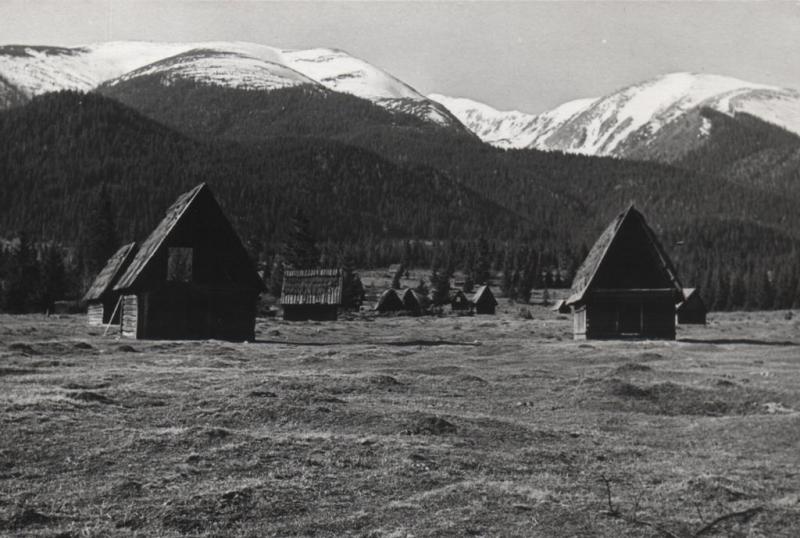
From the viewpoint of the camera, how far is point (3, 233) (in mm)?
188375

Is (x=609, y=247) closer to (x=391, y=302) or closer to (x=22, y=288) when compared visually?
(x=391, y=302)

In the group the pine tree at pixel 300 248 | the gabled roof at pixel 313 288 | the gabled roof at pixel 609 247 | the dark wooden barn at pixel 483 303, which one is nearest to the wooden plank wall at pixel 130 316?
the gabled roof at pixel 609 247

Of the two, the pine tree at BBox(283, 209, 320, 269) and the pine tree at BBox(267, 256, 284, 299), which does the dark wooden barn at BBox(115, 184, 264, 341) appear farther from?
the pine tree at BBox(267, 256, 284, 299)

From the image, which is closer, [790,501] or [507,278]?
[790,501]

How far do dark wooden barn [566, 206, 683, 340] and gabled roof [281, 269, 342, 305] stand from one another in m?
31.5

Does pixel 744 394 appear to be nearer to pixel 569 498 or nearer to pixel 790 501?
pixel 790 501

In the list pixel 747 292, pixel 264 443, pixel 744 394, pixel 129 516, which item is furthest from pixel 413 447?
pixel 747 292

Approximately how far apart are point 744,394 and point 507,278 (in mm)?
145668

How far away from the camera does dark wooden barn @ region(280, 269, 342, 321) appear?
7362cm

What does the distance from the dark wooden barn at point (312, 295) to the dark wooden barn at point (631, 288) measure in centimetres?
3152

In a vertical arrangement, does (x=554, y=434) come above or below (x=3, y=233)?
below

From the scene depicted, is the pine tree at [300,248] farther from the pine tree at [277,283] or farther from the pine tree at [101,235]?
the pine tree at [101,235]

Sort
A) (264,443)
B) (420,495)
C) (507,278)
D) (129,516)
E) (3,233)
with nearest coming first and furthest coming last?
1. (129,516)
2. (420,495)
3. (264,443)
4. (507,278)
5. (3,233)

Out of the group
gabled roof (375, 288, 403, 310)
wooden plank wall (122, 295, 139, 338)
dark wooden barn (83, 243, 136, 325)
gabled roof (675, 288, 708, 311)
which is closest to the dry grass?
wooden plank wall (122, 295, 139, 338)
